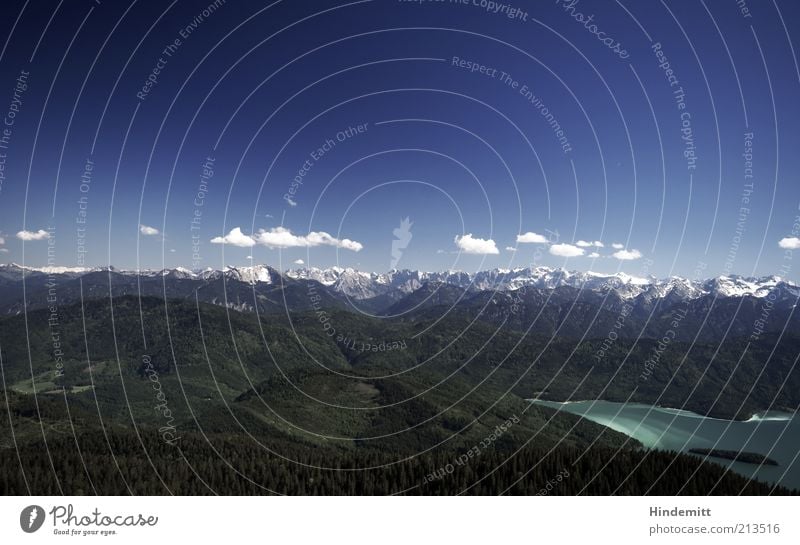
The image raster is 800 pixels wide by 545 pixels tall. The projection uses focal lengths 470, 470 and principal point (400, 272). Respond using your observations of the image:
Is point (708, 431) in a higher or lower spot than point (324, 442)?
lower

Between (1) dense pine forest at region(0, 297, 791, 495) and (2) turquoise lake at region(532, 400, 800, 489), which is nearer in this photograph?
(1) dense pine forest at region(0, 297, 791, 495)

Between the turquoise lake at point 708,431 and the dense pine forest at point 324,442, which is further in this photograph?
the turquoise lake at point 708,431

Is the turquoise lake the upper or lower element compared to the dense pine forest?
lower

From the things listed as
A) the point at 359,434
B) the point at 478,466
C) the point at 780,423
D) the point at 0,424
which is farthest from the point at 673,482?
the point at 780,423

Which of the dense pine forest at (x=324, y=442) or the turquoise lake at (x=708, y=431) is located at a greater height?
the dense pine forest at (x=324, y=442)

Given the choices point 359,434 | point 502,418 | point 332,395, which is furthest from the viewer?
point 502,418

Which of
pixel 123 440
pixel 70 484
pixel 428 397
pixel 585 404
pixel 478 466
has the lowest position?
pixel 585 404

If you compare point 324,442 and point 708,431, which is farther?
point 708,431
